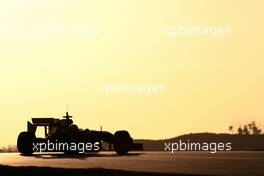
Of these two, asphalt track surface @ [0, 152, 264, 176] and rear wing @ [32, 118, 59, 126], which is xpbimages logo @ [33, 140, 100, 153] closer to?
rear wing @ [32, 118, 59, 126]

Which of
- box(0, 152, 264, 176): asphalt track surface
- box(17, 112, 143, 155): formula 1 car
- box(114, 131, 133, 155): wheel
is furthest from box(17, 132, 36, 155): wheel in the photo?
box(0, 152, 264, 176): asphalt track surface

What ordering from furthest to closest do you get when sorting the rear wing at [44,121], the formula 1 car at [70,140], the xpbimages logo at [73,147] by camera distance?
the rear wing at [44,121] < the xpbimages logo at [73,147] < the formula 1 car at [70,140]

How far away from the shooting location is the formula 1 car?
3056 inches

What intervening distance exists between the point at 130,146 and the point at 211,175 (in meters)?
49.1

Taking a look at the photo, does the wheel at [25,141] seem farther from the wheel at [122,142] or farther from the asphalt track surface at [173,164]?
the asphalt track surface at [173,164]

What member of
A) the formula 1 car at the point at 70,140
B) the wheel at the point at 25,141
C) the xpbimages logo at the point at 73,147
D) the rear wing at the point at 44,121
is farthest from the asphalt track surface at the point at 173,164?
the rear wing at the point at 44,121

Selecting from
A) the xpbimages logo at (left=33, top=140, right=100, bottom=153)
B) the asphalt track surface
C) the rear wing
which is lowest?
the asphalt track surface

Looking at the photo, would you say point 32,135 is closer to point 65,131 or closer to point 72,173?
point 65,131

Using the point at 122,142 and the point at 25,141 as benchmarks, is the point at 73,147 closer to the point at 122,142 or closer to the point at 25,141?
the point at 122,142

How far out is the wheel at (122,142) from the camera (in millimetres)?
78375

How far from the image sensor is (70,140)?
79.8m

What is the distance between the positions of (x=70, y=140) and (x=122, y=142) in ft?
18.3

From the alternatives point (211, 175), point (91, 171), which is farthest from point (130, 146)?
point (211, 175)

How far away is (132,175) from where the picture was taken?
104ft
